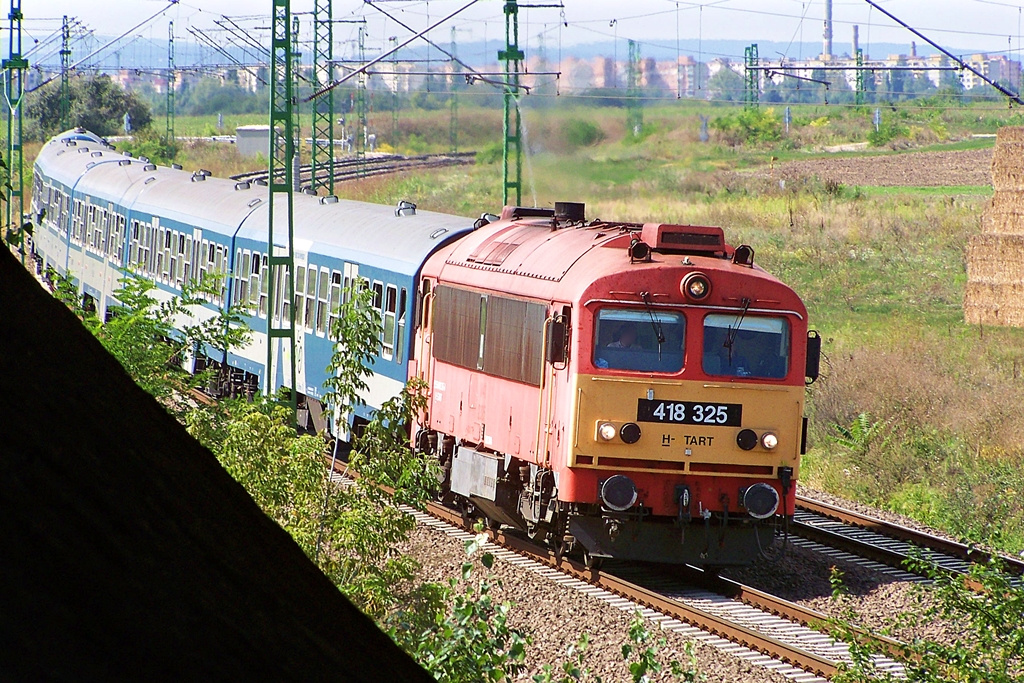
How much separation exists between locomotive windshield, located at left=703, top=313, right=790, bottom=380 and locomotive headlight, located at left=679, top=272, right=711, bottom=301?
219mm

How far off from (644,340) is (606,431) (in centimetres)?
85

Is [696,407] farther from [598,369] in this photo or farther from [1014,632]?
[1014,632]

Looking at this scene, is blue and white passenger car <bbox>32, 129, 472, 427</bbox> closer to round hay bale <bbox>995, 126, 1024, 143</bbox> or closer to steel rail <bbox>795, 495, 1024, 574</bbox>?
steel rail <bbox>795, 495, 1024, 574</bbox>

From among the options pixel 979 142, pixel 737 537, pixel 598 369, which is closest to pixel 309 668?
pixel 598 369

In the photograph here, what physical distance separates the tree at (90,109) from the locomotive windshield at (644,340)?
71000 mm

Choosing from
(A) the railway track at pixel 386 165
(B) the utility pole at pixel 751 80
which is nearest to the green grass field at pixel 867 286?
(B) the utility pole at pixel 751 80

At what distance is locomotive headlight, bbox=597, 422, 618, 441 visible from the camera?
456 inches

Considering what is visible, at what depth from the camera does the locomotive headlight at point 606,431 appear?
38.0ft

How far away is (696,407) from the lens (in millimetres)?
11766

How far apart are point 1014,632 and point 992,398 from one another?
42.2ft

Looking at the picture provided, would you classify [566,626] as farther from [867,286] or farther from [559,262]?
[867,286]

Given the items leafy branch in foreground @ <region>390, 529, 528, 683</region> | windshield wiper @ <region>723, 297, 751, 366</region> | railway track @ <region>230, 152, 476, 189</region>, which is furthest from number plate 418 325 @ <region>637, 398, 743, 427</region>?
railway track @ <region>230, 152, 476, 189</region>

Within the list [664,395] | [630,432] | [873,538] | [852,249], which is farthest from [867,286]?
[630,432]

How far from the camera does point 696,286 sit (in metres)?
11.7
